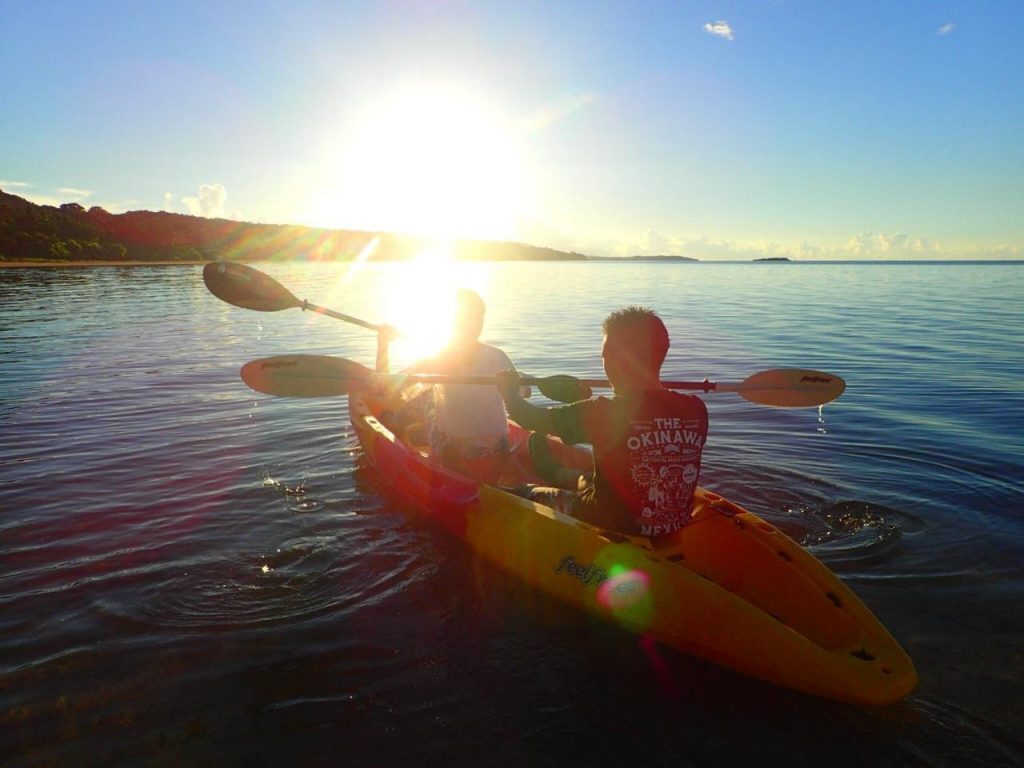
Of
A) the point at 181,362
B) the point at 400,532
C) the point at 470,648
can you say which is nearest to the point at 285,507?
the point at 400,532

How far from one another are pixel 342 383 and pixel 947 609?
19.2ft

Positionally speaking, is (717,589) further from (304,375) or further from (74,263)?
(74,263)

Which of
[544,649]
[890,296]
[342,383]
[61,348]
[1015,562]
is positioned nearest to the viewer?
[544,649]

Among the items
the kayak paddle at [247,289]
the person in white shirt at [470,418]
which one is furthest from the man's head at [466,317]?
the kayak paddle at [247,289]

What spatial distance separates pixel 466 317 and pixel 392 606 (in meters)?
2.46

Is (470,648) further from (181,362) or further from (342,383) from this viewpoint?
(181,362)

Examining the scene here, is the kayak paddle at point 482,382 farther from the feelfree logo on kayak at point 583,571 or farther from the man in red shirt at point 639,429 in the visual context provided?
the feelfree logo on kayak at point 583,571

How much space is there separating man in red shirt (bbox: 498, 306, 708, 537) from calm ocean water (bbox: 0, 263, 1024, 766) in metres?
0.99

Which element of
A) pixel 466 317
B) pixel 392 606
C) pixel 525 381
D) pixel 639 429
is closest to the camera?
pixel 639 429

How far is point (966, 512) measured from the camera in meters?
6.48

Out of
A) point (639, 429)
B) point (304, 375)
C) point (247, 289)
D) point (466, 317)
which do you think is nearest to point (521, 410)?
point (639, 429)

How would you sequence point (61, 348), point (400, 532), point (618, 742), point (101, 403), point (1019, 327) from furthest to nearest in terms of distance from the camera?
point (1019, 327), point (61, 348), point (101, 403), point (400, 532), point (618, 742)

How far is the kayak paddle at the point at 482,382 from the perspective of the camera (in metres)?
5.57

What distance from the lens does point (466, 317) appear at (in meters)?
5.92
